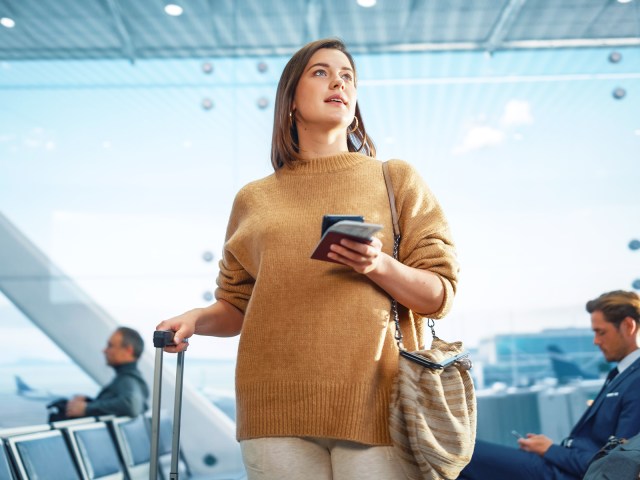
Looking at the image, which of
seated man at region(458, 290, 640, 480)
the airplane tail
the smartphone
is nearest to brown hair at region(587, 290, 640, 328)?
seated man at region(458, 290, 640, 480)

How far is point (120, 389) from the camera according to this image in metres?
4.39

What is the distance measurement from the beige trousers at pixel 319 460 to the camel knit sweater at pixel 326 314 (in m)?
0.02

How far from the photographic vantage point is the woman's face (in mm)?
1629

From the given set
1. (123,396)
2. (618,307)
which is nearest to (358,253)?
(618,307)

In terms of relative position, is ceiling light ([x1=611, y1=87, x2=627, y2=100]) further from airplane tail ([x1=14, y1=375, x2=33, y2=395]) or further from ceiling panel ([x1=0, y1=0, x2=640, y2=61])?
airplane tail ([x1=14, y1=375, x2=33, y2=395])

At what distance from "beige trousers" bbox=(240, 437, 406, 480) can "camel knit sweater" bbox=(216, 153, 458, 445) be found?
2 centimetres

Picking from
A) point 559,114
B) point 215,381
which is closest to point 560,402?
point 559,114

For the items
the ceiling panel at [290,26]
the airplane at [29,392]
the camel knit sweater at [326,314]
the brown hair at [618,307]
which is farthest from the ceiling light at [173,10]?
the camel knit sweater at [326,314]

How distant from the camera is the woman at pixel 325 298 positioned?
1.35m

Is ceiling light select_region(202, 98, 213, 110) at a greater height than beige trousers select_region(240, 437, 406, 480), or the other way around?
ceiling light select_region(202, 98, 213, 110)

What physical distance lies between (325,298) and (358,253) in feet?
0.61

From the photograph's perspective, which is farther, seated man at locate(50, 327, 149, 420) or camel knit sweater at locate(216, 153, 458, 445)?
seated man at locate(50, 327, 149, 420)

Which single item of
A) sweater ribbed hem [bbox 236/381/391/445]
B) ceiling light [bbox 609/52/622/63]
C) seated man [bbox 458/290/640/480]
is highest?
ceiling light [bbox 609/52/622/63]

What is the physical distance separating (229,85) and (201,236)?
3.50ft
